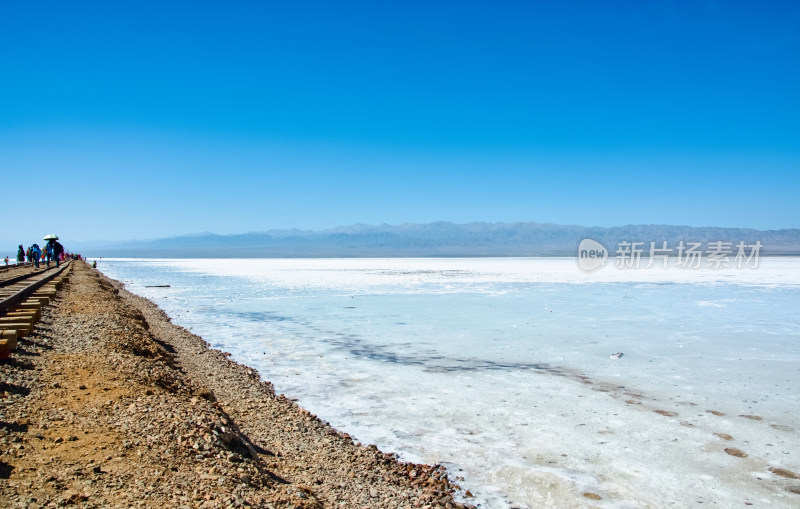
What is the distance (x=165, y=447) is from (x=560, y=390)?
453 cm

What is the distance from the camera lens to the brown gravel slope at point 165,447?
303cm

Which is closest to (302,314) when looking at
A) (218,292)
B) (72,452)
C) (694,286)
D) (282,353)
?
(282,353)

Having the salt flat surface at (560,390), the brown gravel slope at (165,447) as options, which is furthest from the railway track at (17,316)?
the salt flat surface at (560,390)

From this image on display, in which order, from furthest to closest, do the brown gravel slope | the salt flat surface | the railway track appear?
the railway track → the salt flat surface → the brown gravel slope

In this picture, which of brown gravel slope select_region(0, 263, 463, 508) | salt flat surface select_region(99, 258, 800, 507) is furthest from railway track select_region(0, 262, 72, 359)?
salt flat surface select_region(99, 258, 800, 507)

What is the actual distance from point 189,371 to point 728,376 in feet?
23.2

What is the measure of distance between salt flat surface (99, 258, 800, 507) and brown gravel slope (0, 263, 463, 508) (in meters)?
0.52

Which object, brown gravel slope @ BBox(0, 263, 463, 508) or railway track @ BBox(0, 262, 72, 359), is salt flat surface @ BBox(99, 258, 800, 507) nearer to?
brown gravel slope @ BBox(0, 263, 463, 508)

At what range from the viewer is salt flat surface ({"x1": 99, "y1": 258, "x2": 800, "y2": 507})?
416 cm

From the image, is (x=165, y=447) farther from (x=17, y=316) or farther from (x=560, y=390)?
(x=17, y=316)

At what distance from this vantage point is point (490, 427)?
5262 mm

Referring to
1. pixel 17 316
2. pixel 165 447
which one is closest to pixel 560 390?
pixel 165 447

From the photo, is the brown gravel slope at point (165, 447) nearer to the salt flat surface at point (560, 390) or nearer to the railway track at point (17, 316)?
the railway track at point (17, 316)

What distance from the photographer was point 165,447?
3627mm
